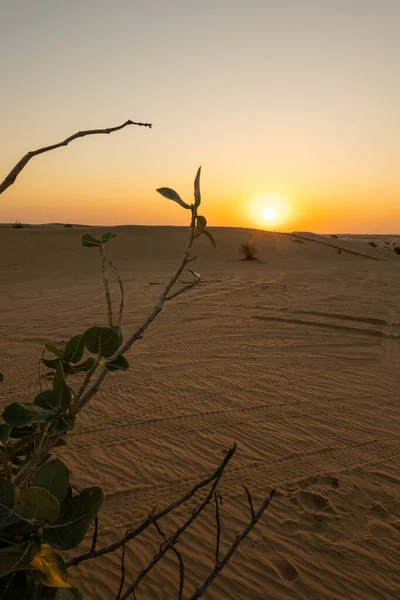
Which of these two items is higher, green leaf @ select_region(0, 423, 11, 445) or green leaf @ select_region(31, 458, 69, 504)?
green leaf @ select_region(31, 458, 69, 504)

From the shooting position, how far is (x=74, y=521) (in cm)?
66

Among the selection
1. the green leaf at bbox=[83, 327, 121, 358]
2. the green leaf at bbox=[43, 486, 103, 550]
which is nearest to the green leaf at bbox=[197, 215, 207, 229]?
the green leaf at bbox=[83, 327, 121, 358]

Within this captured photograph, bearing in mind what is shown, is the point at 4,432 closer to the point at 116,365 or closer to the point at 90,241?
the point at 116,365

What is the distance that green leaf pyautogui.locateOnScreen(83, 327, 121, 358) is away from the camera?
0.75m

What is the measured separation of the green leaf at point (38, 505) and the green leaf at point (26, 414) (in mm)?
157

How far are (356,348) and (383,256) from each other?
22241 millimetres

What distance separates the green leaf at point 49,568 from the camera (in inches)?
21.9

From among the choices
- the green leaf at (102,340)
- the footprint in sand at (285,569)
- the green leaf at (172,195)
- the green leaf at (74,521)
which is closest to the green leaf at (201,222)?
the green leaf at (172,195)

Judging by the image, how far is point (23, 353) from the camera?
627cm

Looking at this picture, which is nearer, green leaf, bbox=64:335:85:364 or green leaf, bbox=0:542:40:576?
green leaf, bbox=0:542:40:576

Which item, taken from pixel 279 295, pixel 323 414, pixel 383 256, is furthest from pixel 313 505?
pixel 383 256

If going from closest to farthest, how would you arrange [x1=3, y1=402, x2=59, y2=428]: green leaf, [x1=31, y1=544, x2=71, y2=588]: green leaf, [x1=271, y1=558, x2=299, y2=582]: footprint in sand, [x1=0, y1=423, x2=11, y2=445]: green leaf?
[x1=31, y1=544, x2=71, y2=588]: green leaf < [x1=3, y1=402, x2=59, y2=428]: green leaf < [x1=0, y1=423, x2=11, y2=445]: green leaf < [x1=271, y1=558, x2=299, y2=582]: footprint in sand

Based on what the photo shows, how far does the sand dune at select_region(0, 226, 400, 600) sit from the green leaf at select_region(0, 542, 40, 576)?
45.1 inches

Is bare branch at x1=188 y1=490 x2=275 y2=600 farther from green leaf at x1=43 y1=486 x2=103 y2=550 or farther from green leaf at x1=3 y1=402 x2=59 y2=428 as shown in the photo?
green leaf at x1=3 y1=402 x2=59 y2=428
